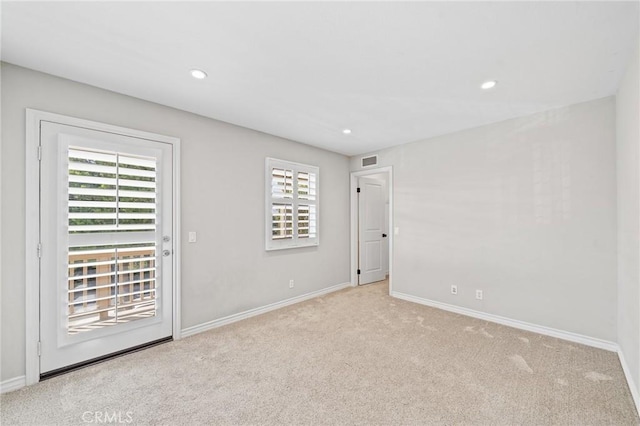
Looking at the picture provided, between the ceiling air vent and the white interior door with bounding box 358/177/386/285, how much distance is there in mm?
393

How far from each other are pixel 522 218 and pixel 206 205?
3713mm

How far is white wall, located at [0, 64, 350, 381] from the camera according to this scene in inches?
81.7

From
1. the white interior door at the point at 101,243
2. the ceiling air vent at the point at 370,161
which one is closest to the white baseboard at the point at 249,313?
the white interior door at the point at 101,243

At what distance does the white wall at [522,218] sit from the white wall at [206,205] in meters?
1.63

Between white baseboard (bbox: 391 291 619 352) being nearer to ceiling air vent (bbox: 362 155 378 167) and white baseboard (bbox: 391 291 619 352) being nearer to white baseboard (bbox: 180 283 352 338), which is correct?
white baseboard (bbox: 180 283 352 338)

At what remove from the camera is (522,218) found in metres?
3.19

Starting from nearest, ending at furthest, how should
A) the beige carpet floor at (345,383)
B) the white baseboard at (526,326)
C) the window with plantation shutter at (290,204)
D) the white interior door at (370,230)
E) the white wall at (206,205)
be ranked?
1. the beige carpet floor at (345,383)
2. the white wall at (206,205)
3. the white baseboard at (526,326)
4. the window with plantation shutter at (290,204)
5. the white interior door at (370,230)

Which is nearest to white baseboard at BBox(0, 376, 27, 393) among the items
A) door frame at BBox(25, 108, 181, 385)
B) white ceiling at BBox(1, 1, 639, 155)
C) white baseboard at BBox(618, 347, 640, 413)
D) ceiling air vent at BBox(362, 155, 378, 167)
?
door frame at BBox(25, 108, 181, 385)

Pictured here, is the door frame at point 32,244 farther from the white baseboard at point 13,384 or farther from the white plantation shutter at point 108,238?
the white plantation shutter at point 108,238

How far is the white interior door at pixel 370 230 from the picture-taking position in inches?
205

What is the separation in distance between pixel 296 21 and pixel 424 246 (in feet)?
11.3

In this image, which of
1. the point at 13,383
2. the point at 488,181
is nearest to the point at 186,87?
the point at 13,383

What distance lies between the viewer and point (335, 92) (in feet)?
8.48

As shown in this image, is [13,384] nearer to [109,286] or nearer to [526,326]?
[109,286]
